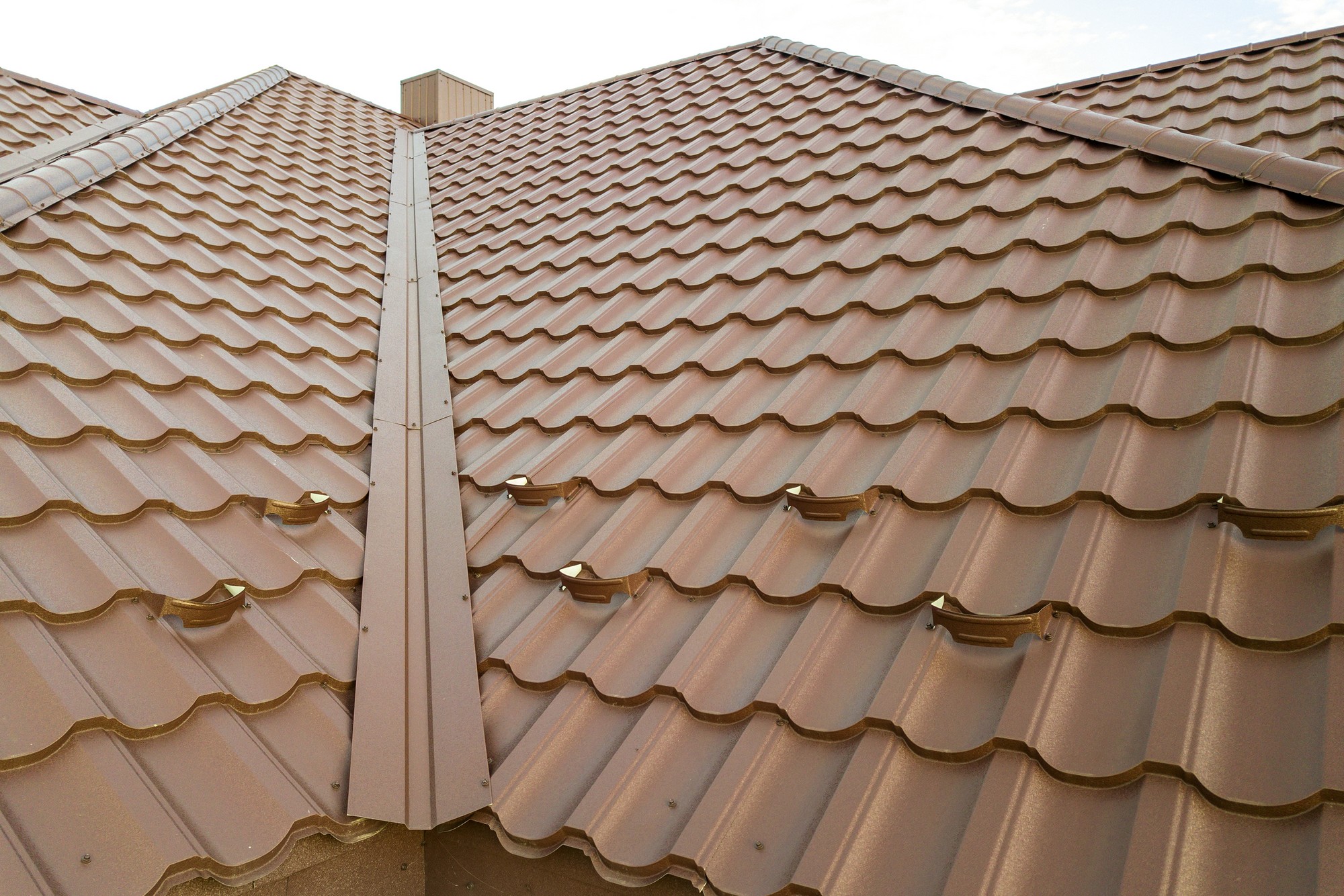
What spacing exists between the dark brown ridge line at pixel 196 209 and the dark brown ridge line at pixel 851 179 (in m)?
0.54

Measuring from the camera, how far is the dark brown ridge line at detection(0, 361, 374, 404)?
2.77m

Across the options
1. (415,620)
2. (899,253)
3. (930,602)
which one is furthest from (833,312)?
(415,620)

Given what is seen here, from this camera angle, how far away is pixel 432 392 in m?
3.72

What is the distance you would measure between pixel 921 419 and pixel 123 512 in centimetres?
221

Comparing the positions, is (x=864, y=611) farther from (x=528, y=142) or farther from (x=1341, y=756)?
(x=528, y=142)

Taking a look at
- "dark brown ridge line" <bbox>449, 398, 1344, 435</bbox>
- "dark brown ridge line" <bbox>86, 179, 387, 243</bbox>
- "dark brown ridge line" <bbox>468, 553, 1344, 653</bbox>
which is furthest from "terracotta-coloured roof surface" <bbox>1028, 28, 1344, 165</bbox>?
"dark brown ridge line" <bbox>86, 179, 387, 243</bbox>

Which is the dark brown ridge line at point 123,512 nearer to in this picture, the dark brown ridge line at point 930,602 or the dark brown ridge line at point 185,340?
the dark brown ridge line at point 930,602

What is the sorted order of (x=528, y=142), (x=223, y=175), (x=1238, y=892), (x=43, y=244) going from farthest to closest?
(x=528, y=142), (x=223, y=175), (x=43, y=244), (x=1238, y=892)

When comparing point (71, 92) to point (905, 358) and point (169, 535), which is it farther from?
point (905, 358)

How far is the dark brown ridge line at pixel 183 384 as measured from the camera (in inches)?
109

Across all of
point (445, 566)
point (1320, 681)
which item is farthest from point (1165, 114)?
point (445, 566)

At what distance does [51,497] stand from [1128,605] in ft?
8.45

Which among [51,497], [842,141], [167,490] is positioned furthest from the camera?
[842,141]

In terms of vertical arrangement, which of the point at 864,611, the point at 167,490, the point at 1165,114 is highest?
the point at 1165,114
